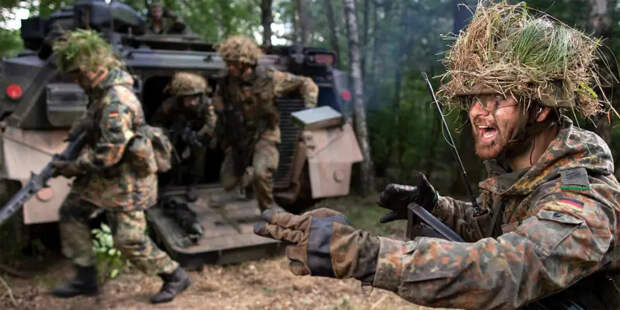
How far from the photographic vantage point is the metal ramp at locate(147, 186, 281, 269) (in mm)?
4855

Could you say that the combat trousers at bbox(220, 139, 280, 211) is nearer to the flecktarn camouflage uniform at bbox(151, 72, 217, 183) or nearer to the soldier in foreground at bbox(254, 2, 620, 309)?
the flecktarn camouflage uniform at bbox(151, 72, 217, 183)

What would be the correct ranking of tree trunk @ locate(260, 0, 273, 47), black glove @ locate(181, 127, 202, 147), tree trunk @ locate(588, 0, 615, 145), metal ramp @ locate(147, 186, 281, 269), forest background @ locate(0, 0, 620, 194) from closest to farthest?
tree trunk @ locate(588, 0, 615, 145)
forest background @ locate(0, 0, 620, 194)
metal ramp @ locate(147, 186, 281, 269)
black glove @ locate(181, 127, 202, 147)
tree trunk @ locate(260, 0, 273, 47)

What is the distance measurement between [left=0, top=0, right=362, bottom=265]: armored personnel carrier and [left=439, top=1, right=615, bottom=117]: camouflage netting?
11.3 ft

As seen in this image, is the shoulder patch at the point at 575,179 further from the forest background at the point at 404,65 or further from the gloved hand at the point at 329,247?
the forest background at the point at 404,65

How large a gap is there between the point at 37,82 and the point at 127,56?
87 cm

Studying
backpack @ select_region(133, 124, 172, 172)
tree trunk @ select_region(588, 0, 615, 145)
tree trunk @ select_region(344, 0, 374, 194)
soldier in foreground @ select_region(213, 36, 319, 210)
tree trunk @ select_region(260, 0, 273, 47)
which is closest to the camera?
tree trunk @ select_region(588, 0, 615, 145)

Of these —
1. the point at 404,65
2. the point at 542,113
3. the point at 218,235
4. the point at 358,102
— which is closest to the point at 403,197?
the point at 542,113

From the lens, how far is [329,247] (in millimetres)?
1432

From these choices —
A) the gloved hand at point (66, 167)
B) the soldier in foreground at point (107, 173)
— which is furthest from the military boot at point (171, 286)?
the gloved hand at point (66, 167)

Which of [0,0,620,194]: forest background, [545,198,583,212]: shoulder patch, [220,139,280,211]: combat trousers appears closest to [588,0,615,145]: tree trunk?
[0,0,620,194]: forest background

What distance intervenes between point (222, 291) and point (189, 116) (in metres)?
2.43

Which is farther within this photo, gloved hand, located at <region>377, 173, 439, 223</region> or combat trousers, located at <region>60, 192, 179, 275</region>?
combat trousers, located at <region>60, 192, 179, 275</region>

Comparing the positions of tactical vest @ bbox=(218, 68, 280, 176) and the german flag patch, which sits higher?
the german flag patch

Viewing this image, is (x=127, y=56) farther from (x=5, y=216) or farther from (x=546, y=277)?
(x=546, y=277)
